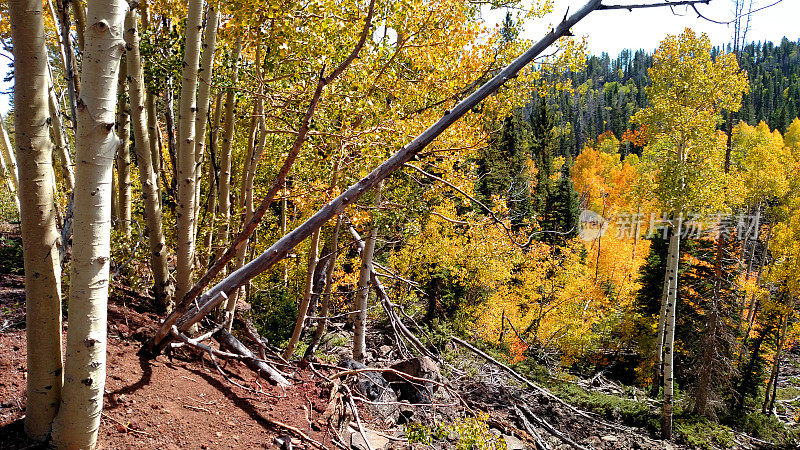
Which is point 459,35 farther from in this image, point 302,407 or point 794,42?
point 794,42

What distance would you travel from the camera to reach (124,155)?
4461 millimetres

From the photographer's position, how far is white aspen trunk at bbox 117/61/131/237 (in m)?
4.40

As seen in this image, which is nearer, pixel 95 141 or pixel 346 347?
pixel 95 141

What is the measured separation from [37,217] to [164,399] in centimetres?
151

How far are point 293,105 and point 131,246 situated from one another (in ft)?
7.09

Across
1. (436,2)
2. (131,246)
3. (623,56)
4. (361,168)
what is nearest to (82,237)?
(131,246)

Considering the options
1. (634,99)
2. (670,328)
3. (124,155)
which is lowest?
(670,328)

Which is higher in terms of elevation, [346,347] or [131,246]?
[131,246]

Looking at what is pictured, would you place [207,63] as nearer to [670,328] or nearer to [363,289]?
[363,289]

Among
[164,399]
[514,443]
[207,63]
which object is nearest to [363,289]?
[514,443]

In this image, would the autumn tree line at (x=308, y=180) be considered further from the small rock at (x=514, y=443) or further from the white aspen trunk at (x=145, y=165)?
the small rock at (x=514, y=443)

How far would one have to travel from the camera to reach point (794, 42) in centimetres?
10700

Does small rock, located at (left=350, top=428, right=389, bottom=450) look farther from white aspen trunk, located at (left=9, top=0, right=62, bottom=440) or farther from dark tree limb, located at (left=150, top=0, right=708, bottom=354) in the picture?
white aspen trunk, located at (left=9, top=0, right=62, bottom=440)

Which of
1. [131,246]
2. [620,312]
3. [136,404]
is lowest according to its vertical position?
[620,312]
